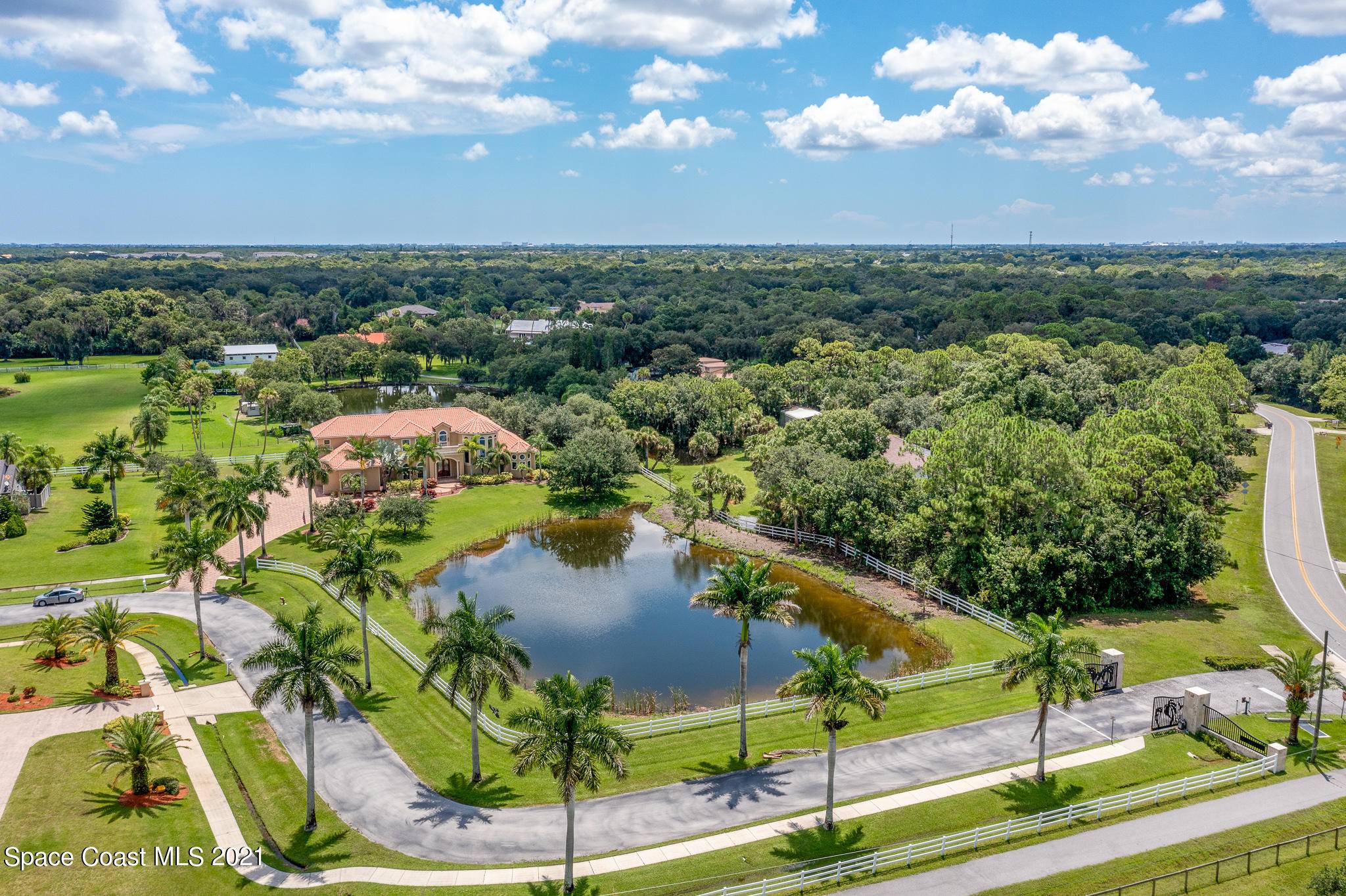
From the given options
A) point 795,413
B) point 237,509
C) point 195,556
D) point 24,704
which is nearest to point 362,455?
point 237,509

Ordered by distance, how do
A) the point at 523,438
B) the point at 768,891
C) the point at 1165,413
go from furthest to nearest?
the point at 523,438
the point at 1165,413
the point at 768,891

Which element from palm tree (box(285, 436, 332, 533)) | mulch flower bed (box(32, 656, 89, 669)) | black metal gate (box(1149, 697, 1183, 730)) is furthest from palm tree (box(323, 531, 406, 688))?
black metal gate (box(1149, 697, 1183, 730))

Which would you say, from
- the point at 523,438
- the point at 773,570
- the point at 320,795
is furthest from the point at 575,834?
the point at 523,438

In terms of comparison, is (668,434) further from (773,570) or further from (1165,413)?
(1165,413)

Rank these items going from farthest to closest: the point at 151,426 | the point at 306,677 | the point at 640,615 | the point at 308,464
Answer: the point at 151,426
the point at 308,464
the point at 640,615
the point at 306,677

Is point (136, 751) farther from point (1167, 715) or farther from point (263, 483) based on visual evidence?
point (1167, 715)

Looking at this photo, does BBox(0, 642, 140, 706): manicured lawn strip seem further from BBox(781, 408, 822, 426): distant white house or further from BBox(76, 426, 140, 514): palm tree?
BBox(781, 408, 822, 426): distant white house
